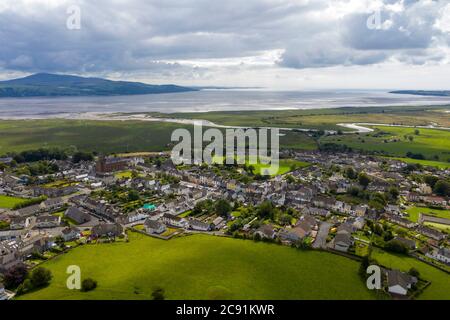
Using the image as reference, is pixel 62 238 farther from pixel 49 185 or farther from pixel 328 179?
pixel 328 179

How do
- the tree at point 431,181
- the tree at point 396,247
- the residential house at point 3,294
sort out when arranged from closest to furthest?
the residential house at point 3,294, the tree at point 396,247, the tree at point 431,181

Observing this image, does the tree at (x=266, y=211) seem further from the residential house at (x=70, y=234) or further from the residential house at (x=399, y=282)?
the residential house at (x=70, y=234)

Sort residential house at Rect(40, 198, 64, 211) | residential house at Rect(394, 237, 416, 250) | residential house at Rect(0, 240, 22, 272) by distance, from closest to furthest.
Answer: residential house at Rect(0, 240, 22, 272) → residential house at Rect(394, 237, 416, 250) → residential house at Rect(40, 198, 64, 211)

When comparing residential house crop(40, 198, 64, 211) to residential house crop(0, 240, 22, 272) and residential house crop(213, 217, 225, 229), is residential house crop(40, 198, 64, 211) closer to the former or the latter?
residential house crop(0, 240, 22, 272)

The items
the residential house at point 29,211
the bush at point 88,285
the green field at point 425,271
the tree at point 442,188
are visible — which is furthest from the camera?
the tree at point 442,188

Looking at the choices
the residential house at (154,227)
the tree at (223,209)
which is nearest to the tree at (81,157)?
the residential house at (154,227)

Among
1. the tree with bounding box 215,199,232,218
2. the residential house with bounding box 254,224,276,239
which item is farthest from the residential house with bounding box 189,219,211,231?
the residential house with bounding box 254,224,276,239
